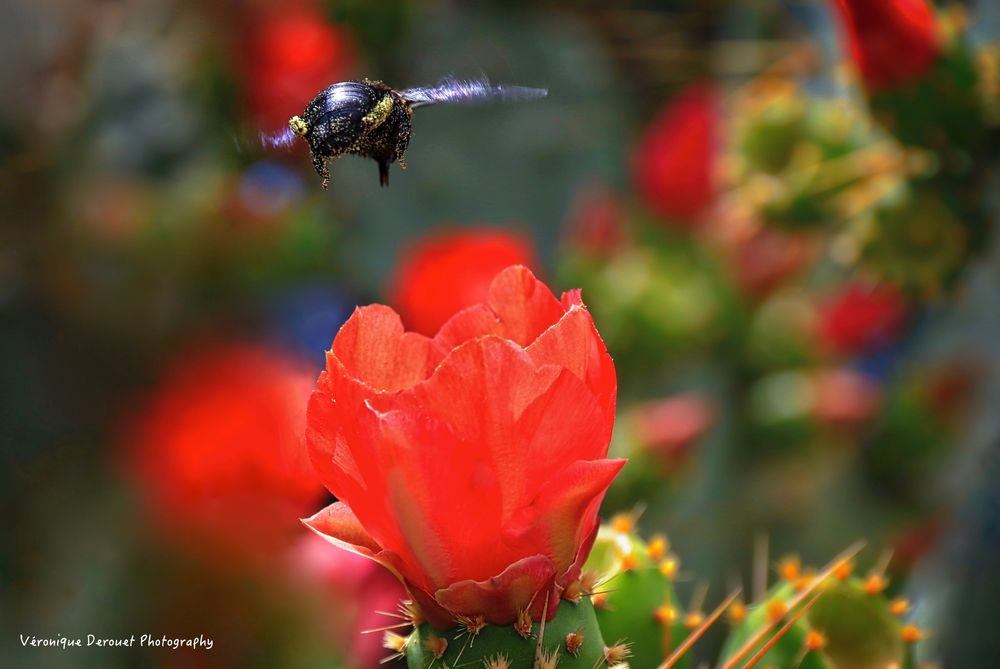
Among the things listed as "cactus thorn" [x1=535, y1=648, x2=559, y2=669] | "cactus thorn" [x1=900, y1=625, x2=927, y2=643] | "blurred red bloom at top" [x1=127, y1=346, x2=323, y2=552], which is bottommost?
"cactus thorn" [x1=900, y1=625, x2=927, y2=643]

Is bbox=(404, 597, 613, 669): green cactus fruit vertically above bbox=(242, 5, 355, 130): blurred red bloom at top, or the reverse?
bbox=(242, 5, 355, 130): blurred red bloom at top

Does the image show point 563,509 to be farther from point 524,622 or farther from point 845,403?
point 845,403

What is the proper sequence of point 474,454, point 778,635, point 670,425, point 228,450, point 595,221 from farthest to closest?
point 595,221 → point 670,425 → point 228,450 → point 778,635 → point 474,454

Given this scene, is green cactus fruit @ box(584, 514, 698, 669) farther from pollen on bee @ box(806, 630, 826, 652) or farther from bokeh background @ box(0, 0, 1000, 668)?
bokeh background @ box(0, 0, 1000, 668)

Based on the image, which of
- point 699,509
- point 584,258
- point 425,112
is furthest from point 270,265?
point 699,509

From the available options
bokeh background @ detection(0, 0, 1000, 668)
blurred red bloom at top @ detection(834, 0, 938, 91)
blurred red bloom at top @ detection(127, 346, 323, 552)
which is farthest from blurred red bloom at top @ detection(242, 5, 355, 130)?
blurred red bloom at top @ detection(834, 0, 938, 91)

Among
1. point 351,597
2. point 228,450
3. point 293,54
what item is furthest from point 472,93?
point 293,54

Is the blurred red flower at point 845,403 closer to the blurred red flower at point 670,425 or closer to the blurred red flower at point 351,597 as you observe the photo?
the blurred red flower at point 670,425
